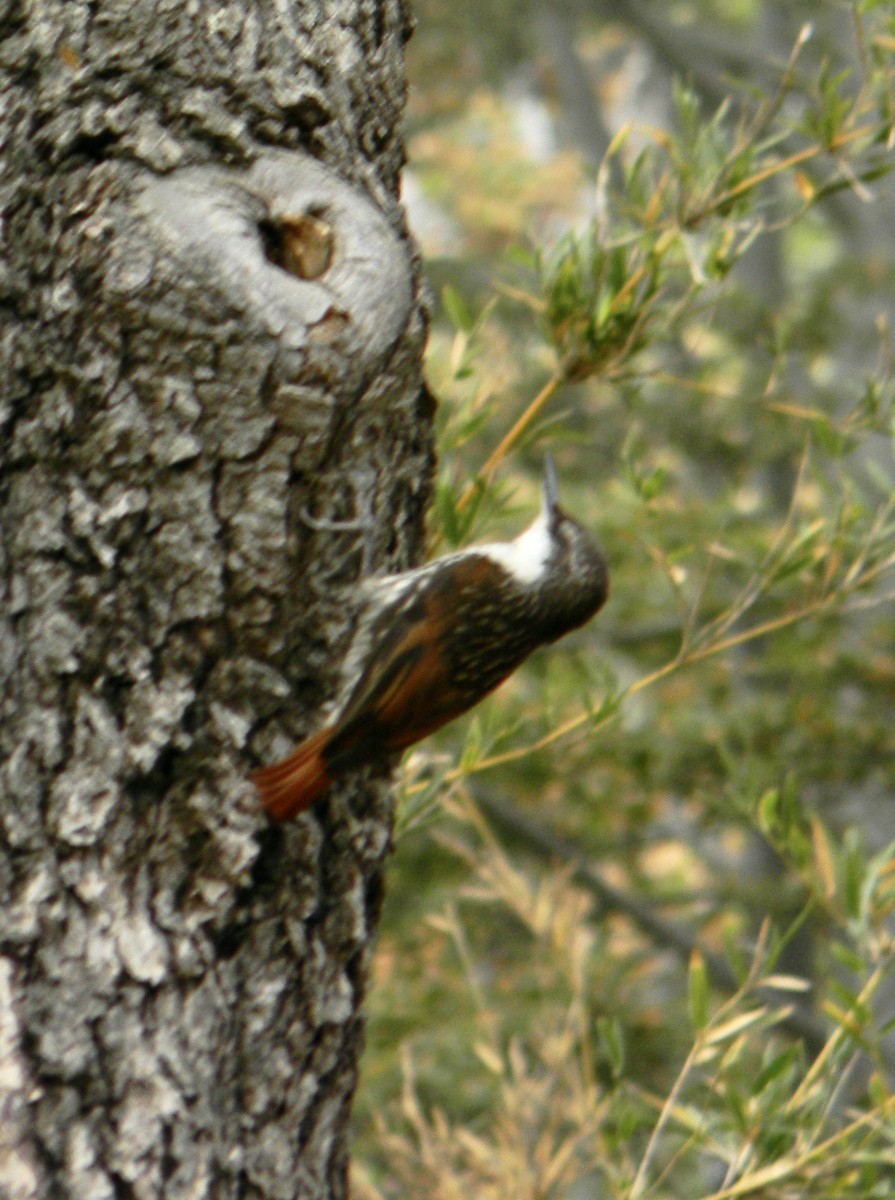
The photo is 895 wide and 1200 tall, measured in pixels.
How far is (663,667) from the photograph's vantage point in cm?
354

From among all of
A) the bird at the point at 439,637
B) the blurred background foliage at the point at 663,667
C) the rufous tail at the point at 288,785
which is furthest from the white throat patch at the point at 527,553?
the rufous tail at the point at 288,785

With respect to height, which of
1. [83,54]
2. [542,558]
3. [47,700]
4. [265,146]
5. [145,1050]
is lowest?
[542,558]

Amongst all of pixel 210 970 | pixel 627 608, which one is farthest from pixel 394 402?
pixel 627 608

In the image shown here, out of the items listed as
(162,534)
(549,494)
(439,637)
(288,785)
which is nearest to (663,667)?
(549,494)

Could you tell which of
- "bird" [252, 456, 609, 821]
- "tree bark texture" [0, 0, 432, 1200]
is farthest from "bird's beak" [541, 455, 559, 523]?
"tree bark texture" [0, 0, 432, 1200]

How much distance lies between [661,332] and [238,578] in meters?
1.03

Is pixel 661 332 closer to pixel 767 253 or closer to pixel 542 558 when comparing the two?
pixel 542 558

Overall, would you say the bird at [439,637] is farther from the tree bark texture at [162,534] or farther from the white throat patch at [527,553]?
the tree bark texture at [162,534]

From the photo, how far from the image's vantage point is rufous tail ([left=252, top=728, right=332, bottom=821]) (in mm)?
1908

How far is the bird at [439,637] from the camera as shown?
2.03m

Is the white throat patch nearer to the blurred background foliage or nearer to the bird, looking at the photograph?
the bird

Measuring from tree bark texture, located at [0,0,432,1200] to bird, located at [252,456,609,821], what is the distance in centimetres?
12

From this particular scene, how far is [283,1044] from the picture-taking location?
1.96 metres

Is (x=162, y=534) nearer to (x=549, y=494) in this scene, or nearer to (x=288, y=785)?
(x=288, y=785)
